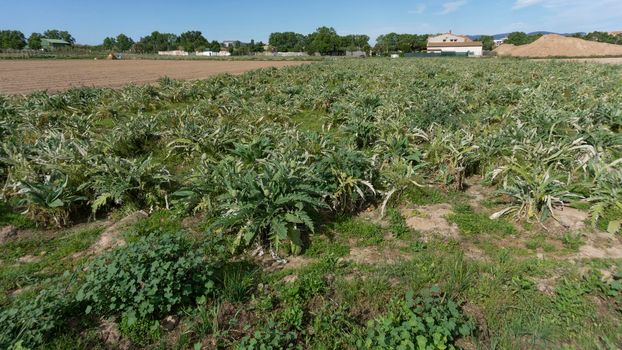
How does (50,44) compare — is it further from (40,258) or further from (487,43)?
(487,43)

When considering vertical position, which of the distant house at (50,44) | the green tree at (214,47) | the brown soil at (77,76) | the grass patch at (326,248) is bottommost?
the grass patch at (326,248)

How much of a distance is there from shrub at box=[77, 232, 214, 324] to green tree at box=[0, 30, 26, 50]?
143m

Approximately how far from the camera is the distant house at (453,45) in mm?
90312

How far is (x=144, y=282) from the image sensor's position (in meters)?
2.58

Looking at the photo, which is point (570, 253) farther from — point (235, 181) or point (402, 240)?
point (235, 181)

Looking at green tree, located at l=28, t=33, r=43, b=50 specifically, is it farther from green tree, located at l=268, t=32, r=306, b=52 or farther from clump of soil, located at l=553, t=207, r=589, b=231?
clump of soil, located at l=553, t=207, r=589, b=231

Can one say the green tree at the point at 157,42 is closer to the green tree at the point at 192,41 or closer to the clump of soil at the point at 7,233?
the green tree at the point at 192,41

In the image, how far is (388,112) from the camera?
8430 mm

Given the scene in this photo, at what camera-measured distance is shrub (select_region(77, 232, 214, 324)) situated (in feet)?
8.27

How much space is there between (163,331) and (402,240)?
2.66m

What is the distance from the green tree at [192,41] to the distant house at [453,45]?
3451 inches

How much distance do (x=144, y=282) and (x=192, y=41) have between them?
154529 mm

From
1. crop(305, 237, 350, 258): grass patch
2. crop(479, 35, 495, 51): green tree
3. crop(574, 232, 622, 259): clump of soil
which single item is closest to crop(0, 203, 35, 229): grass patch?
crop(305, 237, 350, 258): grass patch

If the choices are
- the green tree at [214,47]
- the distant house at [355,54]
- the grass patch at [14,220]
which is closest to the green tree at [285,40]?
the green tree at [214,47]
